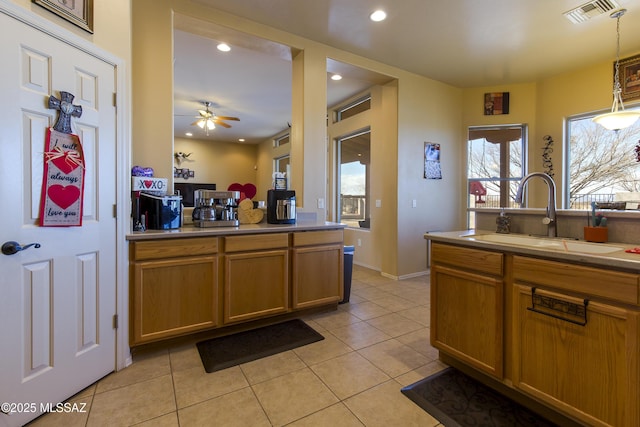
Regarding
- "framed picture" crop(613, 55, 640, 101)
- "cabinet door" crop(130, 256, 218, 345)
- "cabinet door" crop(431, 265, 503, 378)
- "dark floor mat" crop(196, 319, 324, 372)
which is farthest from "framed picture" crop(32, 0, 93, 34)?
"framed picture" crop(613, 55, 640, 101)

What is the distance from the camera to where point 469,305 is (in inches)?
70.9

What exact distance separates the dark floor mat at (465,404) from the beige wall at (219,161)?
7.98 m

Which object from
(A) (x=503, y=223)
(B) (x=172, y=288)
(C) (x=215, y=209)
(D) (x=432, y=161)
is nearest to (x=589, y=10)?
(D) (x=432, y=161)

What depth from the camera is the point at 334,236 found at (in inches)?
119

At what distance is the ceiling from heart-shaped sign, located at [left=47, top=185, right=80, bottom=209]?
2.00m

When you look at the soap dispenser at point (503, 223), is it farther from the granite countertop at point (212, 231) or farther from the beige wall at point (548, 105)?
the beige wall at point (548, 105)

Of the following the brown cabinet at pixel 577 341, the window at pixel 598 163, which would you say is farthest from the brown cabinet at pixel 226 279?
the window at pixel 598 163

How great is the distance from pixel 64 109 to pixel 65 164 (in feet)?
0.99

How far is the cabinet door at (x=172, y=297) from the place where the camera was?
2068mm

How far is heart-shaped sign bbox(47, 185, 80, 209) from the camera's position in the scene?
5.24 ft

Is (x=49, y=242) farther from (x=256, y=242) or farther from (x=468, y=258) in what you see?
(x=468, y=258)

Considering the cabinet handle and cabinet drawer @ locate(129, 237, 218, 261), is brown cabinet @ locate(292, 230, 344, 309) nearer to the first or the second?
cabinet drawer @ locate(129, 237, 218, 261)

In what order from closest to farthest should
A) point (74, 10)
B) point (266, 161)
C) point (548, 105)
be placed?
point (74, 10) → point (548, 105) → point (266, 161)

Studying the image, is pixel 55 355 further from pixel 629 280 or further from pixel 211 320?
pixel 629 280
